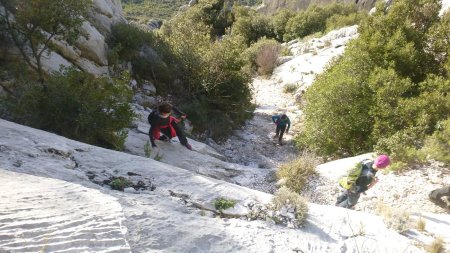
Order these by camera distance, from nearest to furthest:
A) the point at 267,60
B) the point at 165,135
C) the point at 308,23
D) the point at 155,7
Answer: the point at 165,135 < the point at 267,60 < the point at 308,23 < the point at 155,7

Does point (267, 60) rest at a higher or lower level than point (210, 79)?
higher

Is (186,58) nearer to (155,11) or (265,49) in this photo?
(265,49)

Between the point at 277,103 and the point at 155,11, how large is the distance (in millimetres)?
58023

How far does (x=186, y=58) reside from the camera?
43.6 ft

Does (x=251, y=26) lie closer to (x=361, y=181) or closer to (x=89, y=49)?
(x=89, y=49)

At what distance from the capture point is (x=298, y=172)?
8.18 metres

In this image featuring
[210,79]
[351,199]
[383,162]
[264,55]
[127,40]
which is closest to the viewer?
[383,162]

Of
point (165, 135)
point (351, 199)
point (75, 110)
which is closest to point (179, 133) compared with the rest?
point (165, 135)

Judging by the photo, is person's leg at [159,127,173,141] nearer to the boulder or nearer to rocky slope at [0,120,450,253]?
rocky slope at [0,120,450,253]

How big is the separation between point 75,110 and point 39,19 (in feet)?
7.04

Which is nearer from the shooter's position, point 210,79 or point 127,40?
point 210,79

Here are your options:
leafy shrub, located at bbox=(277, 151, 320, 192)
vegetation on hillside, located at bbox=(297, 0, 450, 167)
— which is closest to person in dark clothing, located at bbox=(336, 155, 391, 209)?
leafy shrub, located at bbox=(277, 151, 320, 192)

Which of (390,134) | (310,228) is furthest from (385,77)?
(310,228)

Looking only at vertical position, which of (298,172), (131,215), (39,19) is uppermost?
(39,19)
